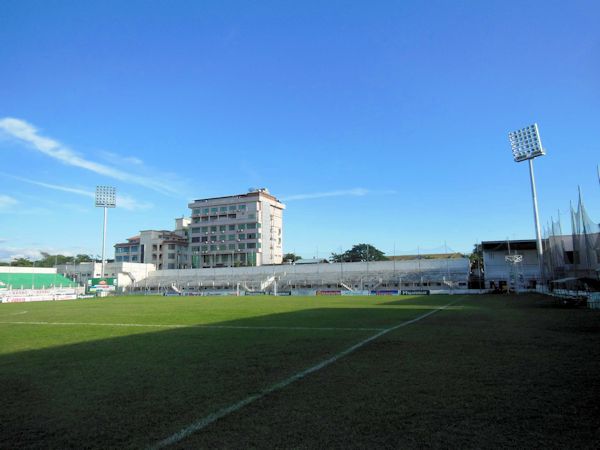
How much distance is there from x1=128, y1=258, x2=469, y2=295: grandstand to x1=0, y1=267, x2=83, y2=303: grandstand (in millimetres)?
17246

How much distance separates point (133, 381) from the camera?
7328 mm

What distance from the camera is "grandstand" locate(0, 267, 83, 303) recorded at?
52.5 metres

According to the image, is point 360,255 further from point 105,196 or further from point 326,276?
point 105,196

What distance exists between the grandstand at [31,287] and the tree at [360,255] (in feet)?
229

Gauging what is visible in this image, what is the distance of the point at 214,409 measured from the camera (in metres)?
5.51

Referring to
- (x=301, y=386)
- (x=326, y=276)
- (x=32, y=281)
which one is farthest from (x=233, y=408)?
(x=32, y=281)

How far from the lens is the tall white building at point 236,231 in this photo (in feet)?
352

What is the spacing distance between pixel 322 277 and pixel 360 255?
46136mm

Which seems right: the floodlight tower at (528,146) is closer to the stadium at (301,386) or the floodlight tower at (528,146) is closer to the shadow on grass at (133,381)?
the stadium at (301,386)

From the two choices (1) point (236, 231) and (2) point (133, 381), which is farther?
(1) point (236, 231)

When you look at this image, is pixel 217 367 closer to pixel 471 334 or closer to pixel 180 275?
pixel 471 334

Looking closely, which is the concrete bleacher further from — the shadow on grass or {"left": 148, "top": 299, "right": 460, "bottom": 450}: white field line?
{"left": 148, "top": 299, "right": 460, "bottom": 450}: white field line

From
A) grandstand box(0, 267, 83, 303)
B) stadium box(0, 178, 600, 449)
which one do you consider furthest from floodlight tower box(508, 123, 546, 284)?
grandstand box(0, 267, 83, 303)

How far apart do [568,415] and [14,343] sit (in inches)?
560
